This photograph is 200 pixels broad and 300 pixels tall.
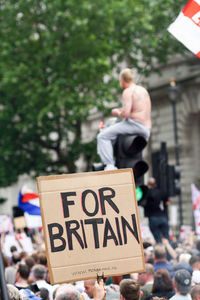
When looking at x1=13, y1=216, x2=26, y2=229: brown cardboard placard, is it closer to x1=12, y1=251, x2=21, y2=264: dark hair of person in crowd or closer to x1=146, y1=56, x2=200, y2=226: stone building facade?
x1=12, y1=251, x2=21, y2=264: dark hair of person in crowd

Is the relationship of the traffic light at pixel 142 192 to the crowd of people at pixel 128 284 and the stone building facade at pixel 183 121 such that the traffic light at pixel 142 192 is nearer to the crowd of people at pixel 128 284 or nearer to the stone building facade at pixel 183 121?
the crowd of people at pixel 128 284

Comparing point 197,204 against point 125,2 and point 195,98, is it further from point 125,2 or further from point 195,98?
point 195,98

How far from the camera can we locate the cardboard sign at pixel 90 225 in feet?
16.1

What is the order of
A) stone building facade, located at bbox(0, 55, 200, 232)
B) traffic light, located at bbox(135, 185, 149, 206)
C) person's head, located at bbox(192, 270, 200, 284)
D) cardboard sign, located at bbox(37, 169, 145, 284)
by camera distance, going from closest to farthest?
cardboard sign, located at bbox(37, 169, 145, 284)
person's head, located at bbox(192, 270, 200, 284)
traffic light, located at bbox(135, 185, 149, 206)
stone building facade, located at bbox(0, 55, 200, 232)

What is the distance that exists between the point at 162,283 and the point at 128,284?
1707 mm

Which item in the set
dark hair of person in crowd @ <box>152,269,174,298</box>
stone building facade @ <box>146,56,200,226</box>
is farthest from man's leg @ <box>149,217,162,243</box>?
stone building facade @ <box>146,56,200,226</box>

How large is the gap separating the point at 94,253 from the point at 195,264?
2.98 metres

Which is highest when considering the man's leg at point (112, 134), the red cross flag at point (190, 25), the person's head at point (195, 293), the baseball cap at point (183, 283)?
the red cross flag at point (190, 25)

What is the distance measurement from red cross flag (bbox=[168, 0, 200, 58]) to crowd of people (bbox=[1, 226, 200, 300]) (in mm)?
2185

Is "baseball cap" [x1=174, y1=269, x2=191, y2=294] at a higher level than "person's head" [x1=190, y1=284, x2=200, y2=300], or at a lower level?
higher

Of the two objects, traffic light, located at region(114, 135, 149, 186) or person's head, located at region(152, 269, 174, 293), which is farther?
traffic light, located at region(114, 135, 149, 186)

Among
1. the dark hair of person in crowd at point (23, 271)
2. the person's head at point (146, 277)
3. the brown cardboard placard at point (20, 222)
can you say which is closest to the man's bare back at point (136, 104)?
the person's head at point (146, 277)

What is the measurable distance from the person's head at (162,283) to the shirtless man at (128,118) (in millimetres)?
1752

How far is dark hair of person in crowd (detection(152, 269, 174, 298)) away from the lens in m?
6.86
